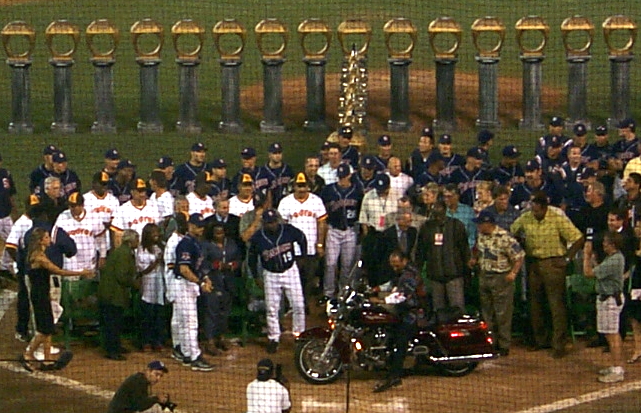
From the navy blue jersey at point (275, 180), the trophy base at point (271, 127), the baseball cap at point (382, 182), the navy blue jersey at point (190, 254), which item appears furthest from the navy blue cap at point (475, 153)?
the trophy base at point (271, 127)

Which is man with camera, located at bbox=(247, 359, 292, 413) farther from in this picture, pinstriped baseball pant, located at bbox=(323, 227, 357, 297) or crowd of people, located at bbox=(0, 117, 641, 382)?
pinstriped baseball pant, located at bbox=(323, 227, 357, 297)

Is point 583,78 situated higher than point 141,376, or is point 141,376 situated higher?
point 583,78

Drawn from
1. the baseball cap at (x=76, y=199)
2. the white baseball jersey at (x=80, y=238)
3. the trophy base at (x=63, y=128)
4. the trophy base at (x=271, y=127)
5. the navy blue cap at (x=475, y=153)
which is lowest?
the white baseball jersey at (x=80, y=238)

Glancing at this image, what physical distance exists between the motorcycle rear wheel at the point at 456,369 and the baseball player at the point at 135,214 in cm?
233

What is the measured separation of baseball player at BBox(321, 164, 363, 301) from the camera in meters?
11.8

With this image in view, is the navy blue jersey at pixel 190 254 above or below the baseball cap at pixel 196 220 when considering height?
below

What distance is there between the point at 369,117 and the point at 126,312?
480 cm

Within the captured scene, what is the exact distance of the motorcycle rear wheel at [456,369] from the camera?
10734mm

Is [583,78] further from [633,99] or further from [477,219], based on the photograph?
[477,219]

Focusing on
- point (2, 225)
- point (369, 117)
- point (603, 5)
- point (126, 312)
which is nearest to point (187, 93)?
point (369, 117)

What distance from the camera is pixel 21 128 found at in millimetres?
15109

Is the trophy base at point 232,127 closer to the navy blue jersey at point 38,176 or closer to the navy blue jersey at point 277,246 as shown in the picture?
the navy blue jersey at point 38,176

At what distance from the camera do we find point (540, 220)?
11.1 meters

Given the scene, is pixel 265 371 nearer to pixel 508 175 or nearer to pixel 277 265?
pixel 277 265
